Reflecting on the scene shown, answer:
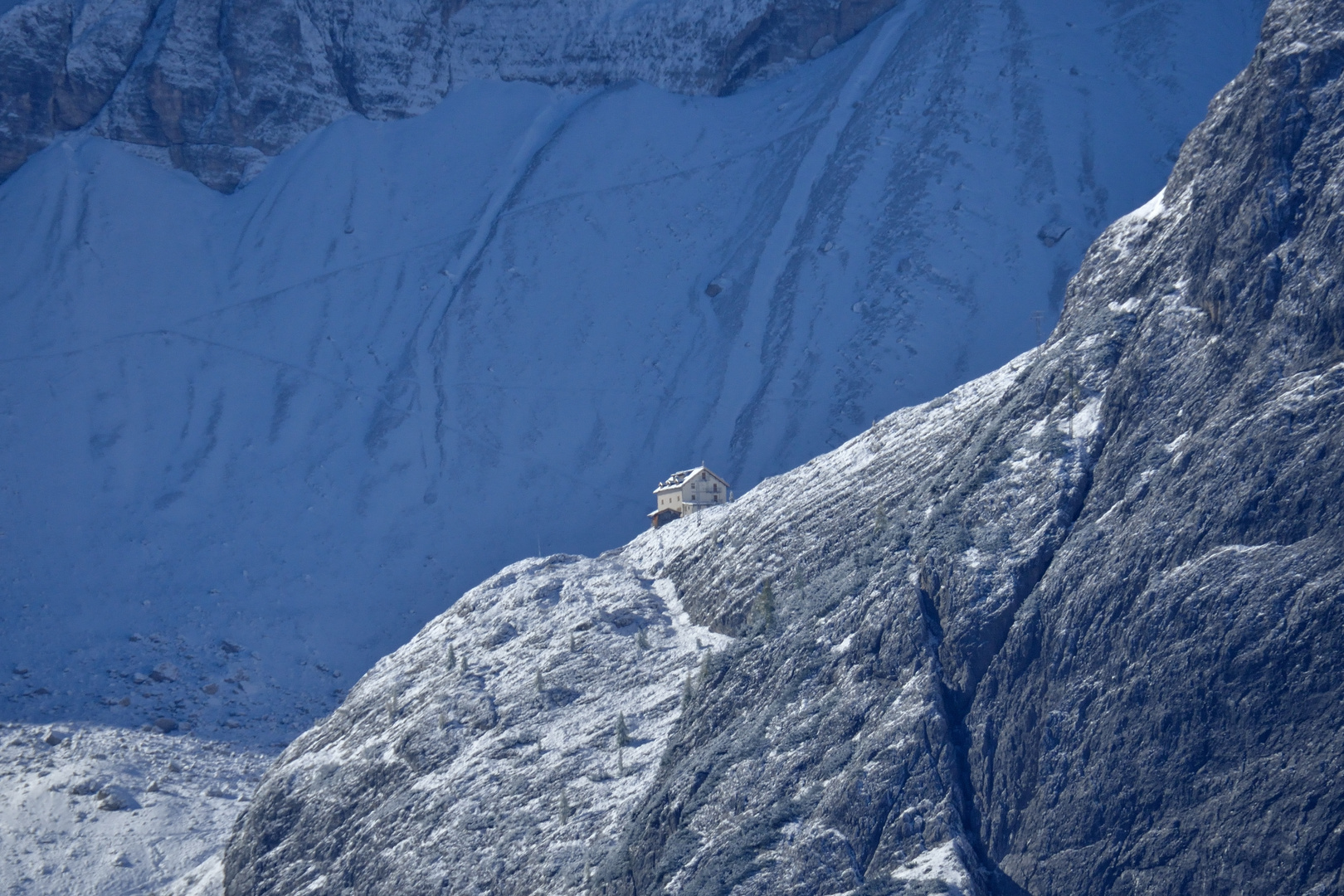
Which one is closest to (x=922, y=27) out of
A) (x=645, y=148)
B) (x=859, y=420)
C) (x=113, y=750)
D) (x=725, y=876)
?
(x=645, y=148)

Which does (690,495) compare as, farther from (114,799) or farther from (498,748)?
(114,799)

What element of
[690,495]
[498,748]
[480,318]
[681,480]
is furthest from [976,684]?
[480,318]

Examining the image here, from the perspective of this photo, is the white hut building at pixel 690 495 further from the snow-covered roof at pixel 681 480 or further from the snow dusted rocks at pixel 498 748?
Answer: the snow dusted rocks at pixel 498 748

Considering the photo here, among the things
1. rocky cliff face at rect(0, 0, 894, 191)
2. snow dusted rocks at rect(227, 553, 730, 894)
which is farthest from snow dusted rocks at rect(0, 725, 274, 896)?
rocky cliff face at rect(0, 0, 894, 191)

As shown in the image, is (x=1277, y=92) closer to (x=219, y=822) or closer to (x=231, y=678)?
(x=219, y=822)

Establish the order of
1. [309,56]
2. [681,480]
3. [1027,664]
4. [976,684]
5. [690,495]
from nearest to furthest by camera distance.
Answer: [1027,664], [976,684], [690,495], [681,480], [309,56]

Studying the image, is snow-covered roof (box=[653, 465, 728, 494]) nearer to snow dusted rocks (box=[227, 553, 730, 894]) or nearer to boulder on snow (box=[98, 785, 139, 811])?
snow dusted rocks (box=[227, 553, 730, 894])
